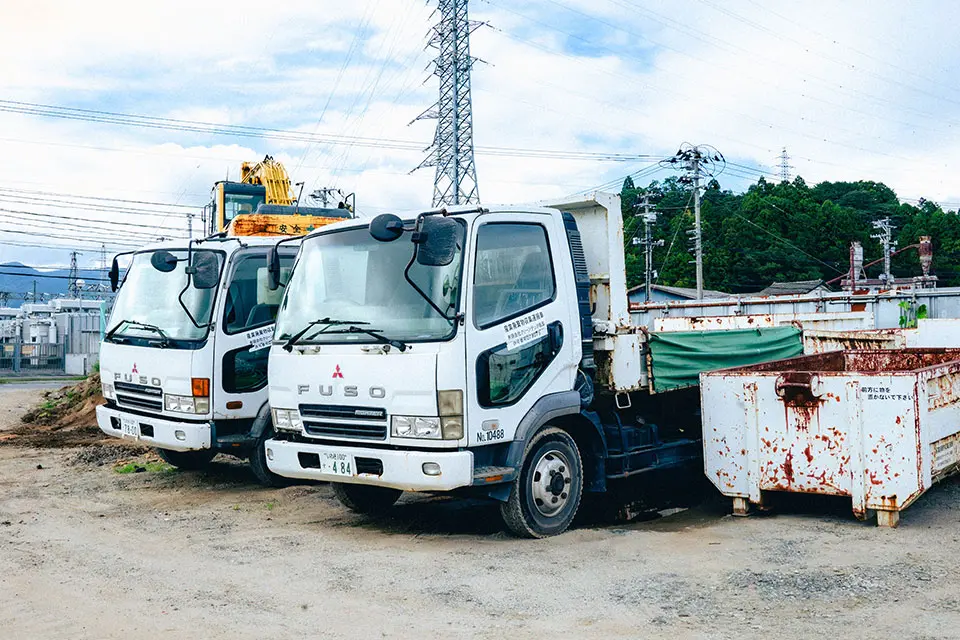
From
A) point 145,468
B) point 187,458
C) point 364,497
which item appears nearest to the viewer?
point 364,497

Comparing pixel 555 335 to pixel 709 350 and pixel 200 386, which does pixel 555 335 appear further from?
pixel 200 386

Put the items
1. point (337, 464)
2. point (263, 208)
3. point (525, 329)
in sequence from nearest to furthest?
A: point (337, 464) < point (525, 329) < point (263, 208)

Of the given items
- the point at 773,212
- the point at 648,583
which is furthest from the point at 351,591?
the point at 773,212

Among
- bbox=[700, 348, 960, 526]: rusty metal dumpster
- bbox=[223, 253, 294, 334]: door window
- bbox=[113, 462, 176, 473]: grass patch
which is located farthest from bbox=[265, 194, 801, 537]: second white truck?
bbox=[113, 462, 176, 473]: grass patch

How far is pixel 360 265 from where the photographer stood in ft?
21.8

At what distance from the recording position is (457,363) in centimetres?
599

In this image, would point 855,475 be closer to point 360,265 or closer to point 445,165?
point 360,265

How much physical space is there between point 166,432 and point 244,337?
118cm

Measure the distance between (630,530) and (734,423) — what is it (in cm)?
128

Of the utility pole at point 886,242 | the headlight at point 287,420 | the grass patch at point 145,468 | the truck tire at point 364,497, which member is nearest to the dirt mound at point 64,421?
the grass patch at point 145,468

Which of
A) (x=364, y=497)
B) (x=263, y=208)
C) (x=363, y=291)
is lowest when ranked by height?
(x=364, y=497)

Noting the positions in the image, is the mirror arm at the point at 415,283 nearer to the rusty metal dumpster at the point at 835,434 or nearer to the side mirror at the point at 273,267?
the side mirror at the point at 273,267

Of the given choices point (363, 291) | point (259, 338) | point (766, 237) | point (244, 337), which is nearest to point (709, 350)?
point (363, 291)

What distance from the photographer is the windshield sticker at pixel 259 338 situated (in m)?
8.79
